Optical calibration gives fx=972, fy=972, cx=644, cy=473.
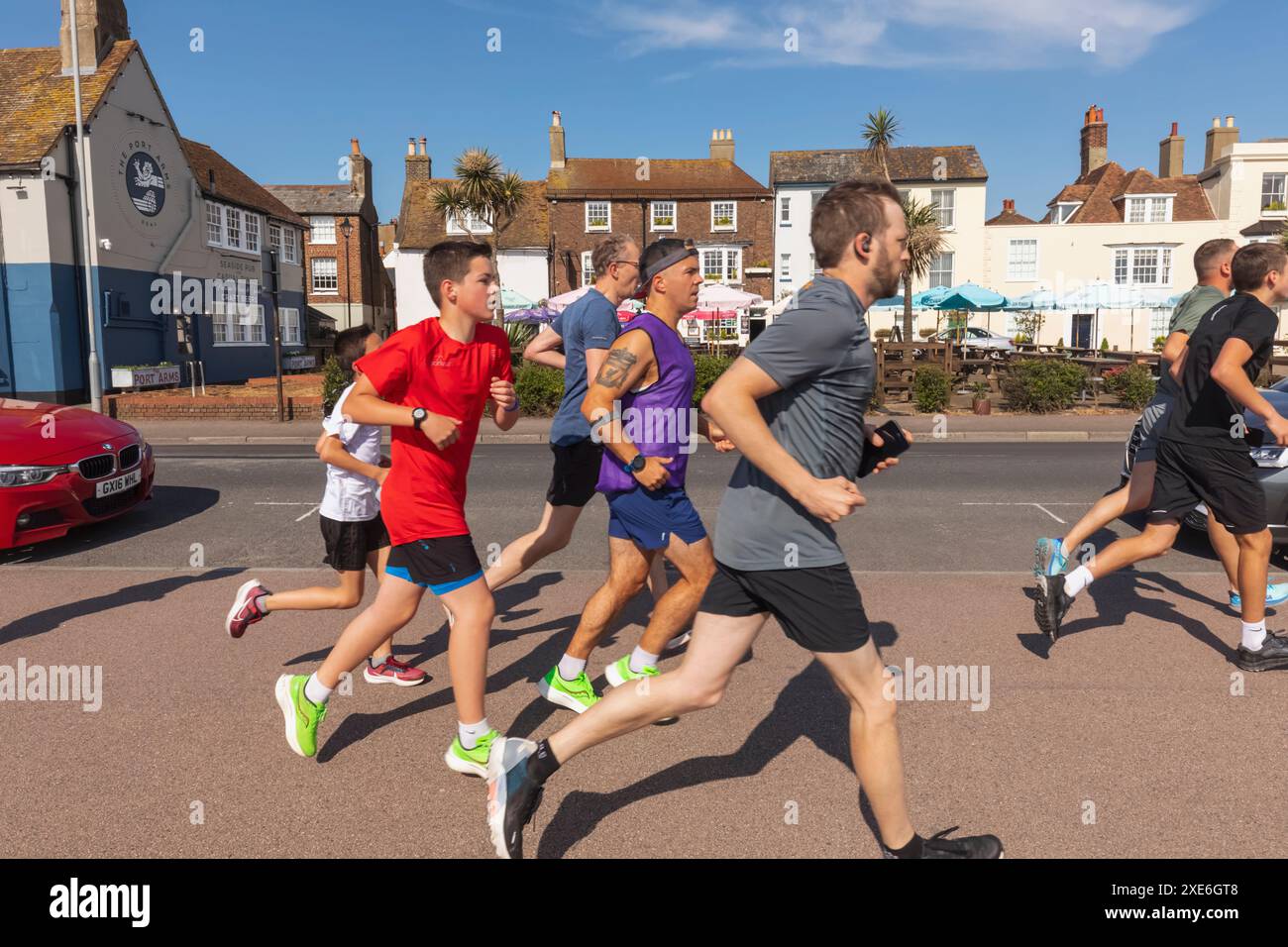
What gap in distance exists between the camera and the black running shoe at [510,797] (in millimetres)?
2879

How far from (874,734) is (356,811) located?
5.84 ft

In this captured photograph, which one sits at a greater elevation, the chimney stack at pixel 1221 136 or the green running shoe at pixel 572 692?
the chimney stack at pixel 1221 136

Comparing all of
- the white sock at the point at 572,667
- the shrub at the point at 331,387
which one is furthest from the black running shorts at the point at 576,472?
the shrub at the point at 331,387

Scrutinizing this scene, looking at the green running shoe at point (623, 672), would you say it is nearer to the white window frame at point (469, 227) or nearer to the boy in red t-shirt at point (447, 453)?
the boy in red t-shirt at point (447, 453)

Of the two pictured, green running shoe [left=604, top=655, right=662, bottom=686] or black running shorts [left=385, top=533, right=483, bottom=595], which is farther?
green running shoe [left=604, top=655, right=662, bottom=686]

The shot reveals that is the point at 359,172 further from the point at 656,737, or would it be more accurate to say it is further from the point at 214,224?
the point at 656,737

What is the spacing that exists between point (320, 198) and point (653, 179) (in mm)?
17516

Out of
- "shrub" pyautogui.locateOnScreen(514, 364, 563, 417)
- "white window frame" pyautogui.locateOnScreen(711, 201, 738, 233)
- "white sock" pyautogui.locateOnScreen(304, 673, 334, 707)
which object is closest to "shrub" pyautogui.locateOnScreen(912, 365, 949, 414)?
"shrub" pyautogui.locateOnScreen(514, 364, 563, 417)

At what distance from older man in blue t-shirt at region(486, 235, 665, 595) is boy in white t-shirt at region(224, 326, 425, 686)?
2.51ft

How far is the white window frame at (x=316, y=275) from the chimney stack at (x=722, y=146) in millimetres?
19540

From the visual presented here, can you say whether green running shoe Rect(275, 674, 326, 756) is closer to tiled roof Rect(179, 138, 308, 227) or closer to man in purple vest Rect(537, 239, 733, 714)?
man in purple vest Rect(537, 239, 733, 714)

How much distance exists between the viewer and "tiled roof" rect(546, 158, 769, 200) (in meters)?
42.4

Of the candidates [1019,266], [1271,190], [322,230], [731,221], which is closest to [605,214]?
[731,221]

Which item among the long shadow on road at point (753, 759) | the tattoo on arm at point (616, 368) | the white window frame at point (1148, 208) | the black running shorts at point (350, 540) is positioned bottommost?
the long shadow on road at point (753, 759)
